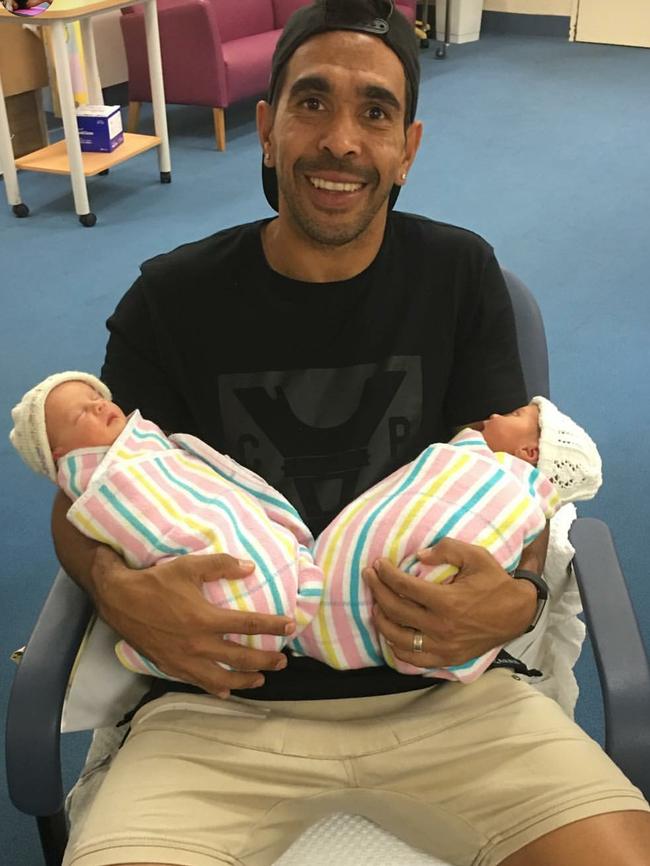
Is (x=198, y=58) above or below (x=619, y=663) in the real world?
below

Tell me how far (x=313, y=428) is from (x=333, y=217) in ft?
0.99

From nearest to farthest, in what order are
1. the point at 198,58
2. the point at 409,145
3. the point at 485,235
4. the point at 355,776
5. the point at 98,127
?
the point at 355,776, the point at 409,145, the point at 485,235, the point at 98,127, the point at 198,58

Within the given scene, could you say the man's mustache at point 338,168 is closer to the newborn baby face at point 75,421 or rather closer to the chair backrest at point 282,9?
the newborn baby face at point 75,421

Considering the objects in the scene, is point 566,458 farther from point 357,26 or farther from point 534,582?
point 357,26

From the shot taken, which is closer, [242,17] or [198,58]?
[198,58]

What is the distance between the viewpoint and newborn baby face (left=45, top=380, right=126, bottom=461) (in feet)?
4.04

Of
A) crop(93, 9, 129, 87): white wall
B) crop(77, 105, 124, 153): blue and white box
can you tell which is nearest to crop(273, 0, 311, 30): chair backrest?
crop(93, 9, 129, 87): white wall

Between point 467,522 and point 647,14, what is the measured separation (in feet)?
22.7

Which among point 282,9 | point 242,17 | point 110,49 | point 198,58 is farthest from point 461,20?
point 198,58

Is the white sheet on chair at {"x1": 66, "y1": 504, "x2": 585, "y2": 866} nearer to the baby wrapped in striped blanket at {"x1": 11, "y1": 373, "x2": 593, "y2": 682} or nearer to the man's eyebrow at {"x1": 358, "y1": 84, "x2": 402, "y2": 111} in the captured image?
the baby wrapped in striped blanket at {"x1": 11, "y1": 373, "x2": 593, "y2": 682}

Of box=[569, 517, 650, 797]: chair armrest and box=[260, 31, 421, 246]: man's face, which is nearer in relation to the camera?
box=[569, 517, 650, 797]: chair armrest

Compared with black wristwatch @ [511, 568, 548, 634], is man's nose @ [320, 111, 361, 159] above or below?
above

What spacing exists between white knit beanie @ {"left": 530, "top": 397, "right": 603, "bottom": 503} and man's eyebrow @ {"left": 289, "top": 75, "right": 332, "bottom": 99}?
1.82 ft

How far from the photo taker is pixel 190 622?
1.11 metres
